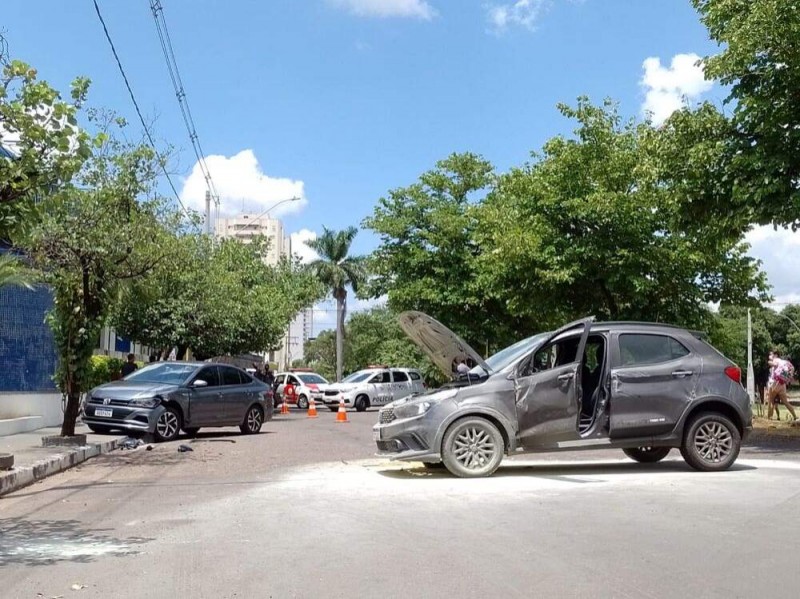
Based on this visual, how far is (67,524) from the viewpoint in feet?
25.3

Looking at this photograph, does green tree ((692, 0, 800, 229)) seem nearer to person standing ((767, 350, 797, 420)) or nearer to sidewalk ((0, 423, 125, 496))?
Answer: person standing ((767, 350, 797, 420))

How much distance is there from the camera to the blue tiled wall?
56.7 feet

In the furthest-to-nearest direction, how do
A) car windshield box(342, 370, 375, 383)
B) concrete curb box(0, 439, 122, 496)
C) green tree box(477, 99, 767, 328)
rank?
car windshield box(342, 370, 375, 383) < green tree box(477, 99, 767, 328) < concrete curb box(0, 439, 122, 496)

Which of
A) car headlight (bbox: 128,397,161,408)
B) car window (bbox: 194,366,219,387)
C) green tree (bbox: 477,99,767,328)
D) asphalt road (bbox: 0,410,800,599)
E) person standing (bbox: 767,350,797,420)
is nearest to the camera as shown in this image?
asphalt road (bbox: 0,410,800,599)

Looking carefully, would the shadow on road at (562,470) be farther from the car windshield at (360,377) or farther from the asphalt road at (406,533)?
the car windshield at (360,377)

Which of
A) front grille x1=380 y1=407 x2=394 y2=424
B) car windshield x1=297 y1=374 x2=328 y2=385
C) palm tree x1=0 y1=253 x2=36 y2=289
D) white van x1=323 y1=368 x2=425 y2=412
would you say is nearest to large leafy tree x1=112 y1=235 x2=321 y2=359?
white van x1=323 y1=368 x2=425 y2=412

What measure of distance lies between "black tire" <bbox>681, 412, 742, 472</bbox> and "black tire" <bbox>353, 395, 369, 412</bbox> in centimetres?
2512

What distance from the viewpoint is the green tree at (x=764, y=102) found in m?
13.0

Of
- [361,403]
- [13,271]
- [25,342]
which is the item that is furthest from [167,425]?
[361,403]

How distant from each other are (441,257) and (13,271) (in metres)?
26.0

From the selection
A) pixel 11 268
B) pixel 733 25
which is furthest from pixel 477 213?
pixel 11 268

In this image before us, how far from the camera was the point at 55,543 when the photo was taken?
6.80 meters

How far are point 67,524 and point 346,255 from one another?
61.9m

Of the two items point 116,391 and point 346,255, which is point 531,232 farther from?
point 346,255
